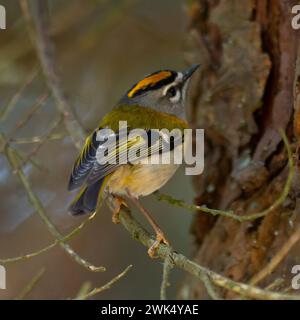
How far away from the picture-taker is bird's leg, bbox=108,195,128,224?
9.32ft

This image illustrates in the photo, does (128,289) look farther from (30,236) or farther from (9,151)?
(9,151)

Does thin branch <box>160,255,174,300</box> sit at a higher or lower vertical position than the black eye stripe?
lower

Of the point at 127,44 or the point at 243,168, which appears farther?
the point at 127,44

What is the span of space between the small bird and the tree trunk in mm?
157

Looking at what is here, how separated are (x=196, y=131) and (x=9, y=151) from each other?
98 cm

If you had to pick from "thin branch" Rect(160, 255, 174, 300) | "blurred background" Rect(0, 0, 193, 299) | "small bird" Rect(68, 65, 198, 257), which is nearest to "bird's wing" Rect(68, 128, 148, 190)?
"small bird" Rect(68, 65, 198, 257)

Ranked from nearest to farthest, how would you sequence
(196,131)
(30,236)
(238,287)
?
1. (238,287)
2. (196,131)
3. (30,236)

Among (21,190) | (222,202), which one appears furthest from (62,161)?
(222,202)

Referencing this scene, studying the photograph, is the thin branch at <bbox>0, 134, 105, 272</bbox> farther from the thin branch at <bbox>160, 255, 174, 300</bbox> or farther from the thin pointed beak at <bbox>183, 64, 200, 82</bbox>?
the thin pointed beak at <bbox>183, 64, 200, 82</bbox>

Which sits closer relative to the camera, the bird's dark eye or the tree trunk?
the tree trunk

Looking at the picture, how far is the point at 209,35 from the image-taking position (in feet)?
10.6
